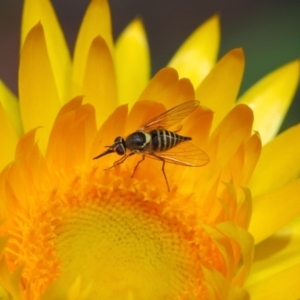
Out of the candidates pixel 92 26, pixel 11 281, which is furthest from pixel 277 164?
pixel 11 281

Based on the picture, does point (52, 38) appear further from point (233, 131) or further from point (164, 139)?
point (233, 131)

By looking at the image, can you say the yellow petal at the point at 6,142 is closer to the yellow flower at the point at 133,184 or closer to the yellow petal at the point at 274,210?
the yellow flower at the point at 133,184

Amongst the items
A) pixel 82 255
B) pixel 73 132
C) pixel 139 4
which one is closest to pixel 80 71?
pixel 73 132

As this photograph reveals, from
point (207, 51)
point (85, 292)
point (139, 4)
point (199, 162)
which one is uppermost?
point (139, 4)

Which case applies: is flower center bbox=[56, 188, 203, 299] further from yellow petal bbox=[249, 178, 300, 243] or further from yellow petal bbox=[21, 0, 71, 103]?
yellow petal bbox=[21, 0, 71, 103]

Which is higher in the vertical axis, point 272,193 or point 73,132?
point 73,132

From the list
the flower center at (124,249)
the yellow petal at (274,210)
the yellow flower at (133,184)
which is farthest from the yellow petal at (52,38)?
the yellow petal at (274,210)

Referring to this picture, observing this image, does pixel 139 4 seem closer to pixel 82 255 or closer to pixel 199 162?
pixel 199 162
